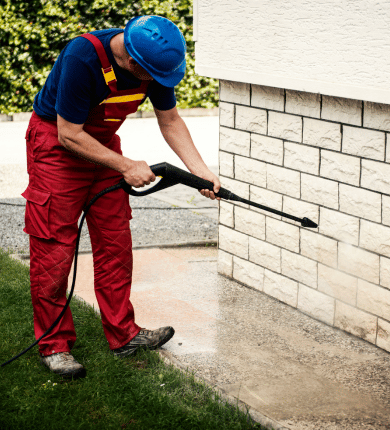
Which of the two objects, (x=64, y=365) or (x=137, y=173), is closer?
(x=137, y=173)

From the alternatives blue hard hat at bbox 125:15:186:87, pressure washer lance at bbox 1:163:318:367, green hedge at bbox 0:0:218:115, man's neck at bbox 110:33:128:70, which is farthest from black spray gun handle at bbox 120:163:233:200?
green hedge at bbox 0:0:218:115

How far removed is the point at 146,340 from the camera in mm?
3791

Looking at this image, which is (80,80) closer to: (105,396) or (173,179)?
(173,179)

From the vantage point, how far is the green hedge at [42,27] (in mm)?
12031

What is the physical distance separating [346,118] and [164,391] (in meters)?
1.86

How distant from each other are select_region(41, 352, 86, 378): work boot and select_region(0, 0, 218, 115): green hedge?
9.50m

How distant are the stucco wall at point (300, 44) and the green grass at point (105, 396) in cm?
181

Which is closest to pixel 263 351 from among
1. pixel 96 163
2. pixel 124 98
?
pixel 96 163

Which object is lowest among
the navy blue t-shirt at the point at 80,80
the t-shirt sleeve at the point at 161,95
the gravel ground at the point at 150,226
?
the gravel ground at the point at 150,226

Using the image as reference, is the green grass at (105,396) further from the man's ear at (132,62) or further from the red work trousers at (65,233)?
the man's ear at (132,62)

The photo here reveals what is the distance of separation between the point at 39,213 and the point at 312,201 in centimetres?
173

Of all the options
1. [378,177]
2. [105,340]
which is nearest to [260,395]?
[105,340]

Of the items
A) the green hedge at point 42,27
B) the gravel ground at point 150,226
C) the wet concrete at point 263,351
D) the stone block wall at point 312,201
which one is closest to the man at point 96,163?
the wet concrete at point 263,351

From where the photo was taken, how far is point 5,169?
895 centimetres
